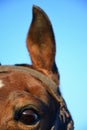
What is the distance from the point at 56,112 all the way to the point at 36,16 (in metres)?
1.03

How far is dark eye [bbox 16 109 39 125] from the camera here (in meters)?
3.90

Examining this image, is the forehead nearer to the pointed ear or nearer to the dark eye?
the dark eye

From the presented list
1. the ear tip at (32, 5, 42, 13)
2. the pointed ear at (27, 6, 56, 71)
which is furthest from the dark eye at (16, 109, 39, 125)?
the ear tip at (32, 5, 42, 13)

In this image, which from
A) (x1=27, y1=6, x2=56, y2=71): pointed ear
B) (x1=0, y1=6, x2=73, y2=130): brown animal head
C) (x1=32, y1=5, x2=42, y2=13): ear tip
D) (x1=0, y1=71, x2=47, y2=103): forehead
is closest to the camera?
(x1=0, y1=6, x2=73, y2=130): brown animal head

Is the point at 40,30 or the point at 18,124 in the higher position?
the point at 40,30

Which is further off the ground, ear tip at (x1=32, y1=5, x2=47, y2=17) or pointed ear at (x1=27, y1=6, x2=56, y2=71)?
ear tip at (x1=32, y1=5, x2=47, y2=17)

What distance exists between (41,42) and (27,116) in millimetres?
1124

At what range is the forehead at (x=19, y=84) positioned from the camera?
13.4ft

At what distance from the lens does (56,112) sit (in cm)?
439

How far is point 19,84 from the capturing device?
4.21 meters

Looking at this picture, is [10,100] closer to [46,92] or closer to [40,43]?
[46,92]

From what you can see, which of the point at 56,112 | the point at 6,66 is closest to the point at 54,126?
the point at 56,112

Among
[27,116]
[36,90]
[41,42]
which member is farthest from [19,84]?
[41,42]

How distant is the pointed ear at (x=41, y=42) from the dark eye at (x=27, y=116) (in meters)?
0.88
